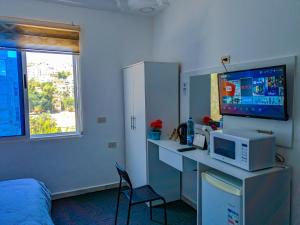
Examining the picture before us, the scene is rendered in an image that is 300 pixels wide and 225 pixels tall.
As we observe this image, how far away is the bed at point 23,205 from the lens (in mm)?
1691

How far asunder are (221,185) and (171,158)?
0.79 meters

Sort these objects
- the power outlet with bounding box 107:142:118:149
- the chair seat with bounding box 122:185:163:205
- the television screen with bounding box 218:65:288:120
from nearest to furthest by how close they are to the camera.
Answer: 1. the television screen with bounding box 218:65:288:120
2. the chair seat with bounding box 122:185:163:205
3. the power outlet with bounding box 107:142:118:149

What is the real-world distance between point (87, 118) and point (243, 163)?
2.31 meters

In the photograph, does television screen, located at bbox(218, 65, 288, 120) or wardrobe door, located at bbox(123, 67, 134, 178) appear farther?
wardrobe door, located at bbox(123, 67, 134, 178)

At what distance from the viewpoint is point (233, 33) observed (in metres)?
2.22

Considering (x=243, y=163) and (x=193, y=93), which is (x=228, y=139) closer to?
(x=243, y=163)

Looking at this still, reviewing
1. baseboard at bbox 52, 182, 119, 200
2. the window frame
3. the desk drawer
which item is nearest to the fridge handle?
the desk drawer

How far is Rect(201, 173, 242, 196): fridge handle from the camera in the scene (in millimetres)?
1654

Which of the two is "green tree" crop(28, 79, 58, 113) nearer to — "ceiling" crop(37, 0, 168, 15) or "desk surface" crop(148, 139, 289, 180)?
"ceiling" crop(37, 0, 168, 15)

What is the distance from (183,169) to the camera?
235cm

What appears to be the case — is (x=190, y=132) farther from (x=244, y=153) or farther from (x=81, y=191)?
(x=81, y=191)

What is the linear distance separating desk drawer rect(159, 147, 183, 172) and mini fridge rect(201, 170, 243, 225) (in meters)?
0.37

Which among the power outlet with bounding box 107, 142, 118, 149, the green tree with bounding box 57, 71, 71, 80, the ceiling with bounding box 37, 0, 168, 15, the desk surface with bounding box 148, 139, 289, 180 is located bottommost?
the power outlet with bounding box 107, 142, 118, 149

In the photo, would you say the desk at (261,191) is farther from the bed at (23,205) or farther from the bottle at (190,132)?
the bed at (23,205)
